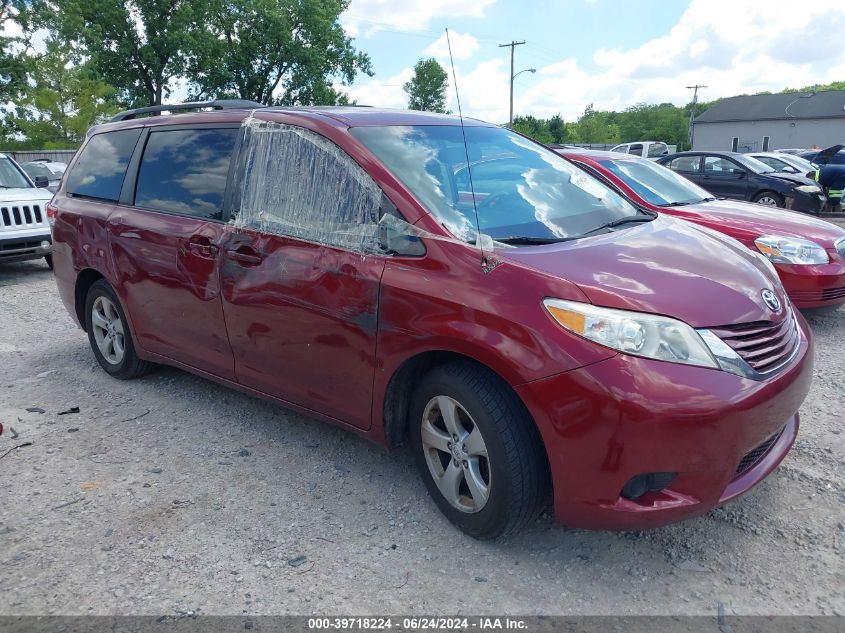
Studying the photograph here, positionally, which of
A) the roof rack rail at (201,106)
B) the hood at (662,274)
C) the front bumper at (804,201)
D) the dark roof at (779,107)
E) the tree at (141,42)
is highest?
the tree at (141,42)

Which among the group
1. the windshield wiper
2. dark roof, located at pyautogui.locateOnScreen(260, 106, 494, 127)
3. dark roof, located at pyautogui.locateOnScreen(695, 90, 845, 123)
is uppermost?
dark roof, located at pyautogui.locateOnScreen(695, 90, 845, 123)

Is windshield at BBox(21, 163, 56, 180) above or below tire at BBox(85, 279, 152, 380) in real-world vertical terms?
above

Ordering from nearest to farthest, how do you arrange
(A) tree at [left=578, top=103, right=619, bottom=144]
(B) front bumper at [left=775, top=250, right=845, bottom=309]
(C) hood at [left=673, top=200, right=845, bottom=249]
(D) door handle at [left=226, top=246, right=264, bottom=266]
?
(D) door handle at [left=226, top=246, right=264, bottom=266] → (B) front bumper at [left=775, top=250, right=845, bottom=309] → (C) hood at [left=673, top=200, right=845, bottom=249] → (A) tree at [left=578, top=103, right=619, bottom=144]

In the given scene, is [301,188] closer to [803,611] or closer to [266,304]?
[266,304]

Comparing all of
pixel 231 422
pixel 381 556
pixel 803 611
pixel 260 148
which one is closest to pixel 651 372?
pixel 803 611

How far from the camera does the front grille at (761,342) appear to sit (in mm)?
2553

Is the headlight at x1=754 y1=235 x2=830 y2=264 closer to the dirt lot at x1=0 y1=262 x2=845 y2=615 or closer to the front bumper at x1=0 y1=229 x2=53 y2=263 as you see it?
the dirt lot at x1=0 y1=262 x2=845 y2=615

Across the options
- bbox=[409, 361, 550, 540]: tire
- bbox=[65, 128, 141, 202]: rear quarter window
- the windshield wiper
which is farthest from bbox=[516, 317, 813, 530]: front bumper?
bbox=[65, 128, 141, 202]: rear quarter window

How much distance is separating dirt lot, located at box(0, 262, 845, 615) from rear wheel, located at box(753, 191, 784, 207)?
1011 centimetres

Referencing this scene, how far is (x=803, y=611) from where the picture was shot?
7.95 feet

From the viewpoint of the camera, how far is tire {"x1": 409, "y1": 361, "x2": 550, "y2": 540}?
2.60 m

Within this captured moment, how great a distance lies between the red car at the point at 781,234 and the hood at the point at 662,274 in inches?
80.5

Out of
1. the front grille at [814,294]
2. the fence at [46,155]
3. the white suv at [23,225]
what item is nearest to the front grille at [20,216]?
the white suv at [23,225]

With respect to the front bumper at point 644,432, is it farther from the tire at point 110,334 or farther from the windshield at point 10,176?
the windshield at point 10,176
